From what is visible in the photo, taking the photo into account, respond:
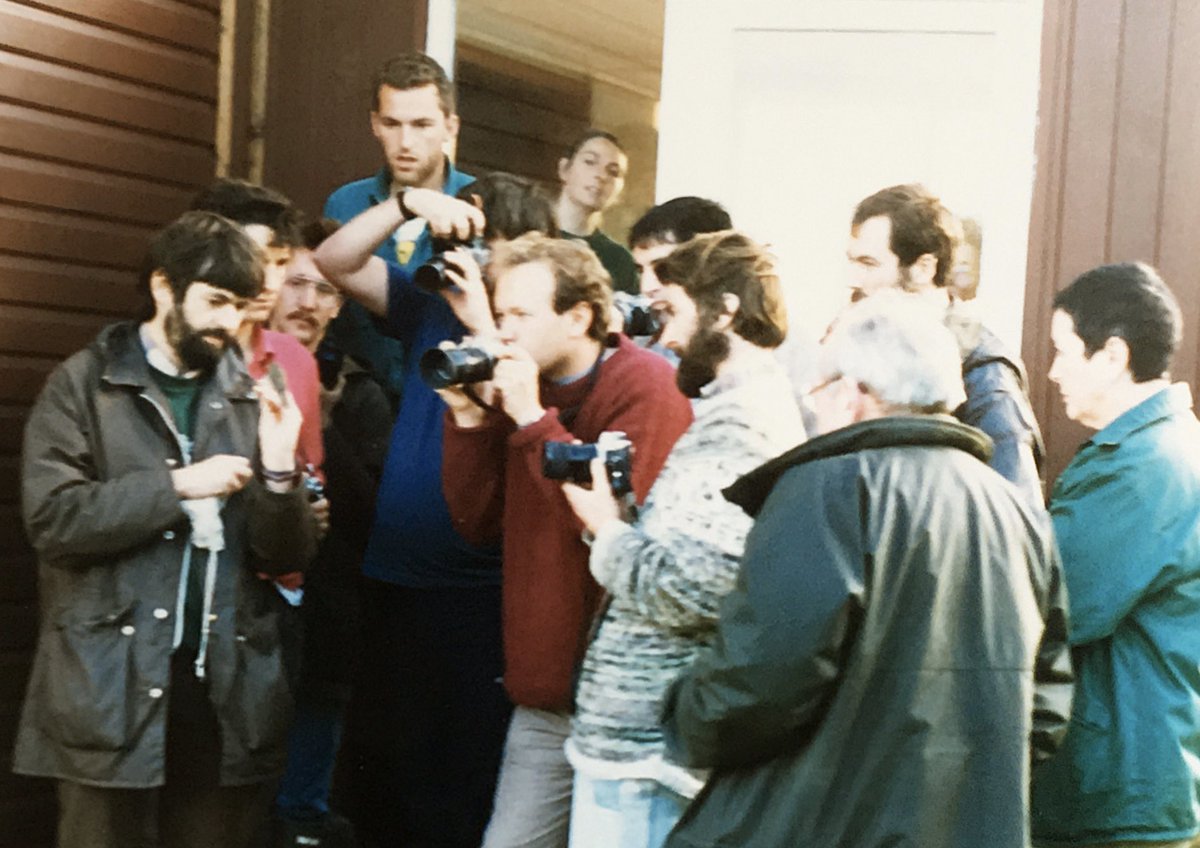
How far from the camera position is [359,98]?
16.9 ft

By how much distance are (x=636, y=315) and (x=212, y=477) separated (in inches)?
38.6

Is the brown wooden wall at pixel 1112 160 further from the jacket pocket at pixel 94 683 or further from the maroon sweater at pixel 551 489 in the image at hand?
the jacket pocket at pixel 94 683

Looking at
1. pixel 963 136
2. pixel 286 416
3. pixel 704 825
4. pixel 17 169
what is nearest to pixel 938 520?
pixel 704 825

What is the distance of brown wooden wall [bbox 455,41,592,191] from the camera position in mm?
6203

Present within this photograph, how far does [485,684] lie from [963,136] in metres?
2.14

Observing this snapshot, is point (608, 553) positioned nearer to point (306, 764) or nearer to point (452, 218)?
point (452, 218)

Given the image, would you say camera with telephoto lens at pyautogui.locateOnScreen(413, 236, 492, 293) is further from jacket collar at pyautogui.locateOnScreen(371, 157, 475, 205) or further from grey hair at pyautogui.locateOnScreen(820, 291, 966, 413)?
grey hair at pyautogui.locateOnScreen(820, 291, 966, 413)

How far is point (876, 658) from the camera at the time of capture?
2.35m

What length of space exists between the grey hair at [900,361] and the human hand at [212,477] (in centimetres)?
133

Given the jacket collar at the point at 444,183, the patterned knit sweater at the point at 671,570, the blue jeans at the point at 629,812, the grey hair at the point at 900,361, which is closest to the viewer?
the grey hair at the point at 900,361

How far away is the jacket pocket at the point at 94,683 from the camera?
10.6ft

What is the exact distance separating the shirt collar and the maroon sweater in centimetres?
81

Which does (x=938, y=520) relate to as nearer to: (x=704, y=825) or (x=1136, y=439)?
(x=704, y=825)

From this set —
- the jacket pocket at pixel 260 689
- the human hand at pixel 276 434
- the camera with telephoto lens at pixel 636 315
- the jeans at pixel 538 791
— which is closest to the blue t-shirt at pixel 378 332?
the camera with telephoto lens at pixel 636 315
